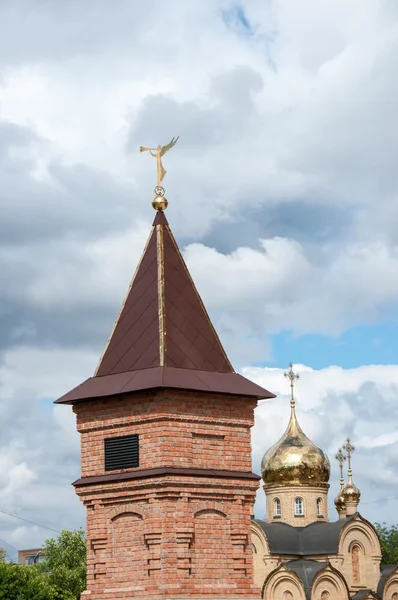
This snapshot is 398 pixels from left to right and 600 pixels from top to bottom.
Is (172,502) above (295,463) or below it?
below

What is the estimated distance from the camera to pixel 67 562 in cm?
5819

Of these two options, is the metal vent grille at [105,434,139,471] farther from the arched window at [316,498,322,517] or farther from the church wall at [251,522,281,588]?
the arched window at [316,498,322,517]

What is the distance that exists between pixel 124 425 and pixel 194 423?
52.0 inches

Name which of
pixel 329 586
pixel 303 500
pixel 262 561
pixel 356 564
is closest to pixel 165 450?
pixel 329 586

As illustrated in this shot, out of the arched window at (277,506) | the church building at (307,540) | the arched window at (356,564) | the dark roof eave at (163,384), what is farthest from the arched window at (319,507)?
the dark roof eave at (163,384)

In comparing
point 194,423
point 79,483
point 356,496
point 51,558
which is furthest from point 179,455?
point 356,496

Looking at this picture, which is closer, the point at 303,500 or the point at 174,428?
the point at 174,428

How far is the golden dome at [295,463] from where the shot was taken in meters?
60.8

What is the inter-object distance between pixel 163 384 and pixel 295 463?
134 feet

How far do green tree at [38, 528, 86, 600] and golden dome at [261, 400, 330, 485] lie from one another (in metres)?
10.5

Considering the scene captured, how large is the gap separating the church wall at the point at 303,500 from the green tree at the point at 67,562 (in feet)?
34.6

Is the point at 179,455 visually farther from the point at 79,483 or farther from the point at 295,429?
the point at 295,429

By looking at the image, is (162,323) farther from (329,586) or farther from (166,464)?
(329,586)

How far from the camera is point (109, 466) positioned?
859 inches
